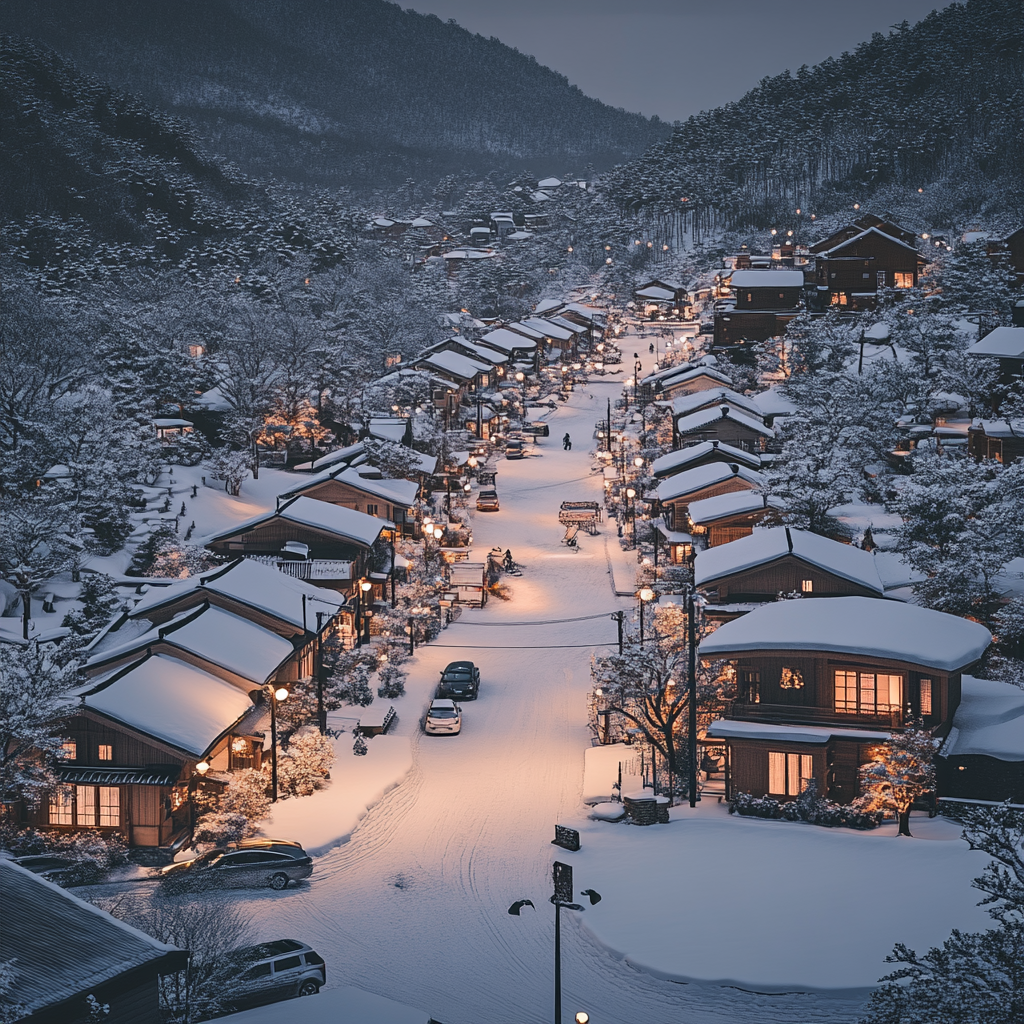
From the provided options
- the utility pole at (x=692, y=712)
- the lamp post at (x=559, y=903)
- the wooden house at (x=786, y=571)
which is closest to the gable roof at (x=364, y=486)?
the wooden house at (x=786, y=571)

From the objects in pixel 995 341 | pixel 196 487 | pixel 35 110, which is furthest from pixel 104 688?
pixel 35 110

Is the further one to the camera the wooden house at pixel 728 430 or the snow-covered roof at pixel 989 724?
the wooden house at pixel 728 430

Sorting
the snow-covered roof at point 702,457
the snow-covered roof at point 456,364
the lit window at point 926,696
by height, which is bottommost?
the lit window at point 926,696

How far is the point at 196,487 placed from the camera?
165 feet

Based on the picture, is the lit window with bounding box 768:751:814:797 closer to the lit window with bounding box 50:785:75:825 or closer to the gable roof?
the lit window with bounding box 50:785:75:825

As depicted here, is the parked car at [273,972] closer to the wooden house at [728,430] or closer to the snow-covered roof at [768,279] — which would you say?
the wooden house at [728,430]

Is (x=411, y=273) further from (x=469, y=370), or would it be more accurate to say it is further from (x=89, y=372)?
(x=89, y=372)

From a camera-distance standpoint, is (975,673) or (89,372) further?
(89,372)

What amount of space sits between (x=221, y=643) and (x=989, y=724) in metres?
18.0

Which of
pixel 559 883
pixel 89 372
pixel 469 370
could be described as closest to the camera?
pixel 559 883

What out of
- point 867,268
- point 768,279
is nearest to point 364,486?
point 768,279

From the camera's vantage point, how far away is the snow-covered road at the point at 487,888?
16.4m

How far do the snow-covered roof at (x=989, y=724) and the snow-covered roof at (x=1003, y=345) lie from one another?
27288 millimetres

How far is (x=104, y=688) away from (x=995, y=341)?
43.0 meters
